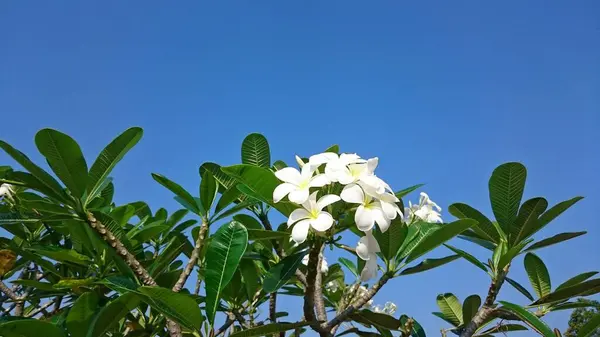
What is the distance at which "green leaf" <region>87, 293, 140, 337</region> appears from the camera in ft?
4.02

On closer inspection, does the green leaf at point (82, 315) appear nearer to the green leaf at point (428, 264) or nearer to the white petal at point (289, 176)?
the white petal at point (289, 176)

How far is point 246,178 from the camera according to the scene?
48.7 inches

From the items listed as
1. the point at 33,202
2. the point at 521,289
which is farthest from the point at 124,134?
the point at 521,289

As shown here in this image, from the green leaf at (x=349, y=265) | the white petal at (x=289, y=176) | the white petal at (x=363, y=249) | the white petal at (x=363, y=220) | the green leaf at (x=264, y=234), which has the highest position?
the green leaf at (x=349, y=265)

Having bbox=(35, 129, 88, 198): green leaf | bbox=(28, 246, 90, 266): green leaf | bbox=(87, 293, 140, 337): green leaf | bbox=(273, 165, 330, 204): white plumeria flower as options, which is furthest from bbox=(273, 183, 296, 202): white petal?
bbox=(28, 246, 90, 266): green leaf

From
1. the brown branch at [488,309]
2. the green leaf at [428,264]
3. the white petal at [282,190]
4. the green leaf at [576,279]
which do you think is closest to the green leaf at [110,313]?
the white petal at [282,190]

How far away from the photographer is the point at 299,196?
3.81ft

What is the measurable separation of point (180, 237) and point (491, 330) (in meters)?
1.00

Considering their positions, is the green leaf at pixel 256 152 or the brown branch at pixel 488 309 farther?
the green leaf at pixel 256 152

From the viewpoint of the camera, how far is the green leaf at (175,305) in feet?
3.37

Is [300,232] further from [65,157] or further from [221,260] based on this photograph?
[65,157]

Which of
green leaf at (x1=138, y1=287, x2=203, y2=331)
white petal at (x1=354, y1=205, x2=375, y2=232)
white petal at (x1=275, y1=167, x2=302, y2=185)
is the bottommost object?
green leaf at (x1=138, y1=287, x2=203, y2=331)

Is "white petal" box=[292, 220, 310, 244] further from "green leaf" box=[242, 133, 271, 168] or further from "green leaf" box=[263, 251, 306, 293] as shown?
"green leaf" box=[242, 133, 271, 168]

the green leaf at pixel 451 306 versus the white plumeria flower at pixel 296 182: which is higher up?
the green leaf at pixel 451 306
